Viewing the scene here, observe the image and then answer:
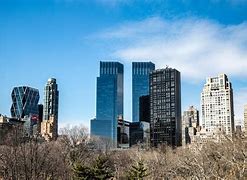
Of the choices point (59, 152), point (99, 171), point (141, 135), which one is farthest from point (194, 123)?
point (99, 171)

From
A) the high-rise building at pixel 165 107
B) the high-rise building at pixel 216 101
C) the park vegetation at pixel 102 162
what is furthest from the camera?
the high-rise building at pixel 216 101

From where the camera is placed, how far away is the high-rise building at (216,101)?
494 feet

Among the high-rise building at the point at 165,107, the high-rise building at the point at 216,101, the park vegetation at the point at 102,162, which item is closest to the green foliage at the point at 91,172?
the park vegetation at the point at 102,162

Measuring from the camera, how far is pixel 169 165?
2110 inches

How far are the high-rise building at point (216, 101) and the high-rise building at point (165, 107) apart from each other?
951 cm

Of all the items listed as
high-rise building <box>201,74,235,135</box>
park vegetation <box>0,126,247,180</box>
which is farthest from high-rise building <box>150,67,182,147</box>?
park vegetation <box>0,126,247,180</box>

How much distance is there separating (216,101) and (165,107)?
1852 centimetres

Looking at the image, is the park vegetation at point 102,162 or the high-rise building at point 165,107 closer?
the park vegetation at point 102,162

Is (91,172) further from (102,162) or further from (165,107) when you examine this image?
(165,107)

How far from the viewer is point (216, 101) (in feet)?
514

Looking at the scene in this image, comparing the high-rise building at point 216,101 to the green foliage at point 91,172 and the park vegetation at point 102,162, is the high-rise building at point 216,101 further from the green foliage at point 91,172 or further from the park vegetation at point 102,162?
the green foliage at point 91,172

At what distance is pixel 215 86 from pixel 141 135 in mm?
33700

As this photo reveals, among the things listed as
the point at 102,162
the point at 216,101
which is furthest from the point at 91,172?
the point at 216,101

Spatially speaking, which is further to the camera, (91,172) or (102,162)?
(102,162)
